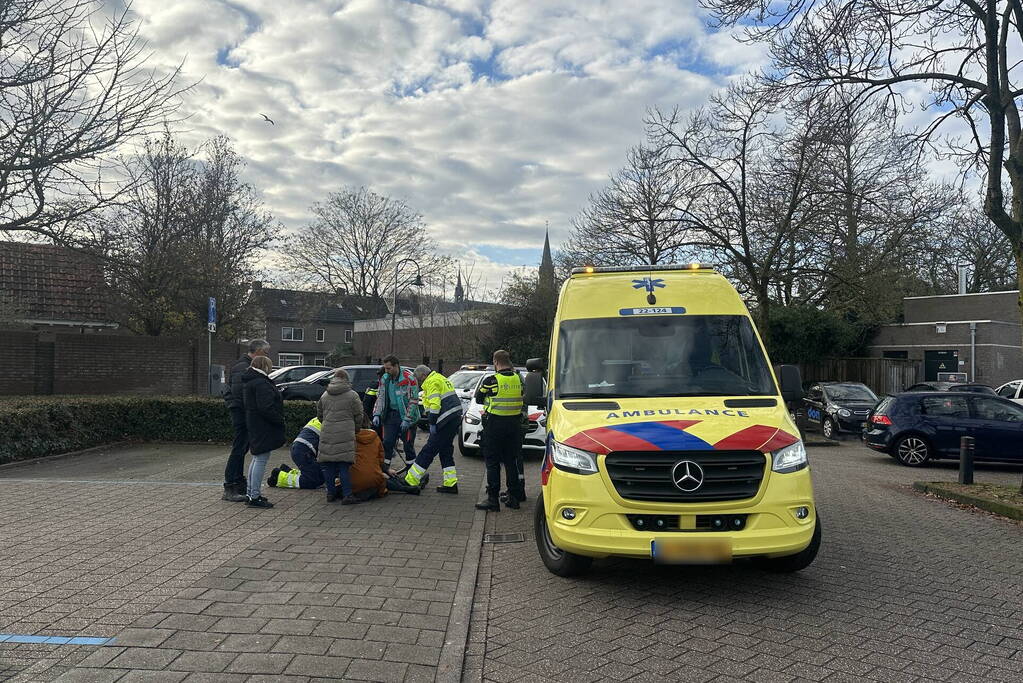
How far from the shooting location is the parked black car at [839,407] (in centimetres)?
1919

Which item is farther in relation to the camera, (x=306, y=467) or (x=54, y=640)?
(x=306, y=467)

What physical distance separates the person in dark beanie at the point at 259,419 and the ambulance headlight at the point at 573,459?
3700 mm

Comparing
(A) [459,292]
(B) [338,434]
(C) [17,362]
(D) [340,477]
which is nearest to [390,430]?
(D) [340,477]

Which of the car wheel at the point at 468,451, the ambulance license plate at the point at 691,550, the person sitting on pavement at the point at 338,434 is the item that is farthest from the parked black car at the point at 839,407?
the ambulance license plate at the point at 691,550

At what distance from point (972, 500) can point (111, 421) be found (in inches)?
536

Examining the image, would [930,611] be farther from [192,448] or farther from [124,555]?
[192,448]

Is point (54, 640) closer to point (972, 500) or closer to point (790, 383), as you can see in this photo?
point (790, 383)

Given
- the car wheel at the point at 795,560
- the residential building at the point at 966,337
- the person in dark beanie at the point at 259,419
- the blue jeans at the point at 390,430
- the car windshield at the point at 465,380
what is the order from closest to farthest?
the car wheel at the point at 795,560 → the person in dark beanie at the point at 259,419 → the blue jeans at the point at 390,430 → the car windshield at the point at 465,380 → the residential building at the point at 966,337

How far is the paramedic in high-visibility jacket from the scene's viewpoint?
9133 millimetres

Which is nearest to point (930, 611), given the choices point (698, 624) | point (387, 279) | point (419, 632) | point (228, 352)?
point (698, 624)

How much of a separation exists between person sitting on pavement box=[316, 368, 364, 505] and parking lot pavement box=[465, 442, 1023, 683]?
203cm

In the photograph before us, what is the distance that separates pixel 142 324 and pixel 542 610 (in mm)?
20424

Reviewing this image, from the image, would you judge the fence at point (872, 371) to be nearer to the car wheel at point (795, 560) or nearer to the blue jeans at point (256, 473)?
the car wheel at point (795, 560)

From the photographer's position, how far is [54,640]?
4246 mm
